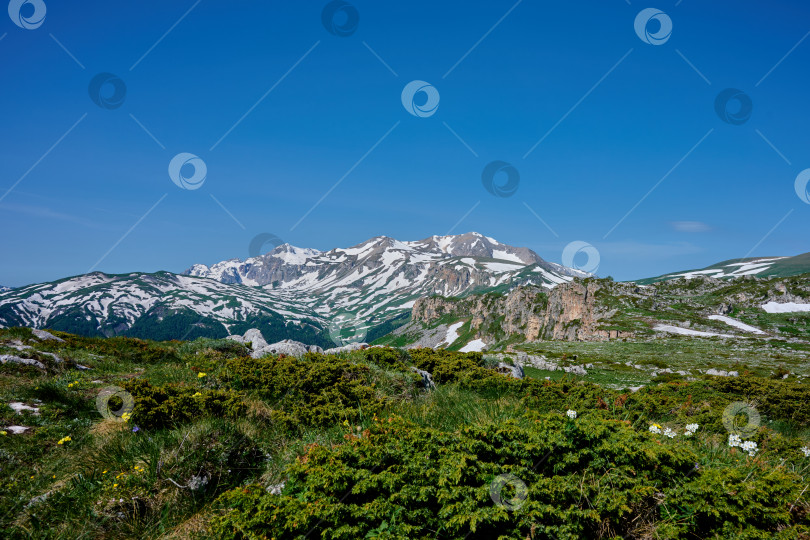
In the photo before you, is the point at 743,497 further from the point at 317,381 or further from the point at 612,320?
the point at 612,320

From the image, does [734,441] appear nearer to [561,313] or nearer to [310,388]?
[310,388]

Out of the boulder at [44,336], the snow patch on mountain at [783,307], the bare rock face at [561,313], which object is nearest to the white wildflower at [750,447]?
the boulder at [44,336]

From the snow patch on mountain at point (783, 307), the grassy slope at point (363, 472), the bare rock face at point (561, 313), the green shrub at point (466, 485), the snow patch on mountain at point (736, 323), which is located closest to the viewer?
the green shrub at point (466, 485)

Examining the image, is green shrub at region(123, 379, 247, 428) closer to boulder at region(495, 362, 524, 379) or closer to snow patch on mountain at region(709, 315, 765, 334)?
boulder at region(495, 362, 524, 379)

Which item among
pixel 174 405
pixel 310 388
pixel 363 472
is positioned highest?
pixel 310 388

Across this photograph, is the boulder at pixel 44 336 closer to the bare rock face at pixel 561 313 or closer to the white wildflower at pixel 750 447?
the white wildflower at pixel 750 447

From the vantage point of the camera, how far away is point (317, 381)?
11.5 m

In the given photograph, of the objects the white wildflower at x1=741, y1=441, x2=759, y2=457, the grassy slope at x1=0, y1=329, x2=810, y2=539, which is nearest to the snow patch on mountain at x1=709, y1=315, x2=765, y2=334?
the white wildflower at x1=741, y1=441, x2=759, y2=457

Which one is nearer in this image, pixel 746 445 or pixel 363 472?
pixel 363 472

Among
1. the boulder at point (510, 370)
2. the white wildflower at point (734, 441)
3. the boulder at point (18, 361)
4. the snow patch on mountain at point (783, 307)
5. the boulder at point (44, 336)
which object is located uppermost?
the snow patch on mountain at point (783, 307)

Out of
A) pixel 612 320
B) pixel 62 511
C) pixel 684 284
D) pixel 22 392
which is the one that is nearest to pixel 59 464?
pixel 62 511

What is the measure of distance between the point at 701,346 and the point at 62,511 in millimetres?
87714

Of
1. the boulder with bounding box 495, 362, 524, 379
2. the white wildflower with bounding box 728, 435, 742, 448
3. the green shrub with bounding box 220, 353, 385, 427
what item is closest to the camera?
the white wildflower with bounding box 728, 435, 742, 448

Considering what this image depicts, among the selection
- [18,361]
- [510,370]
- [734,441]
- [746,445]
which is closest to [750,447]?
[746,445]
